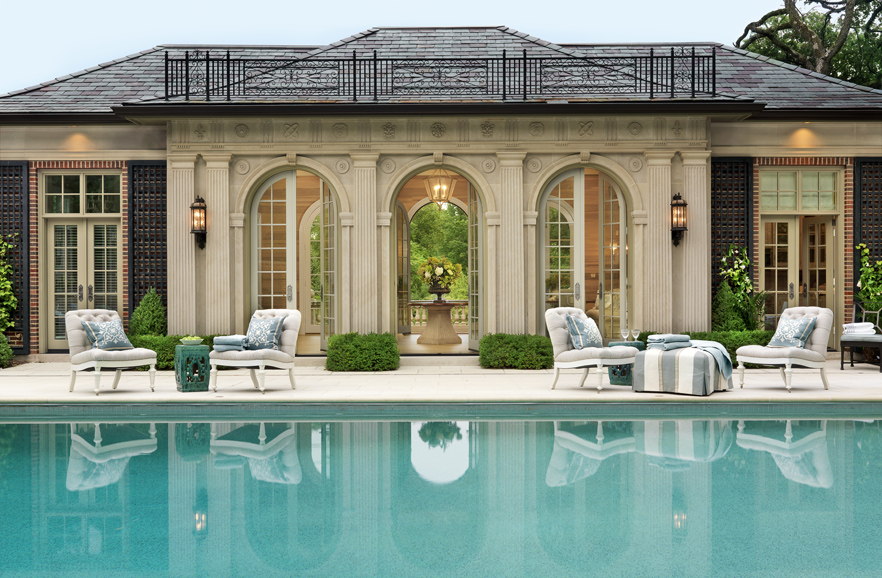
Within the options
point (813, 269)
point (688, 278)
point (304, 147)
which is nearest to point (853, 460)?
point (688, 278)

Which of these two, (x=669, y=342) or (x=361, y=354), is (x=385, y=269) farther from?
(x=669, y=342)

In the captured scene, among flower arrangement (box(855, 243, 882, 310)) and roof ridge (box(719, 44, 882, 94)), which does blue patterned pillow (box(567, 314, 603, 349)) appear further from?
roof ridge (box(719, 44, 882, 94))

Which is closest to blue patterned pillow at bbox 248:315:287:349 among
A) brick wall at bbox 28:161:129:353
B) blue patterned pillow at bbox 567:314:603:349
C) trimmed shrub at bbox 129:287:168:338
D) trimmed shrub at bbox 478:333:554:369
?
trimmed shrub at bbox 129:287:168:338

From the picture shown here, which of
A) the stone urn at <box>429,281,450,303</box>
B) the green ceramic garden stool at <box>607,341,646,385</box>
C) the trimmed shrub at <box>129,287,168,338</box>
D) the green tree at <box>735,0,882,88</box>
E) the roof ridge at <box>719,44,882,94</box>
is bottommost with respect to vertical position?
the green ceramic garden stool at <box>607,341,646,385</box>

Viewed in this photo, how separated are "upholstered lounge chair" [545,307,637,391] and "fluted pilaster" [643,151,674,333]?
264cm

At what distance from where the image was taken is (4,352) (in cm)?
1110

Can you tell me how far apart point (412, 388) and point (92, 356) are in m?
3.81

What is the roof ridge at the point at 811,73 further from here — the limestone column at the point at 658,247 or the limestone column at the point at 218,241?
the limestone column at the point at 218,241

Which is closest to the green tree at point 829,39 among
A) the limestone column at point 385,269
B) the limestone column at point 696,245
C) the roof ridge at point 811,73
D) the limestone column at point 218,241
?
the roof ridge at point 811,73

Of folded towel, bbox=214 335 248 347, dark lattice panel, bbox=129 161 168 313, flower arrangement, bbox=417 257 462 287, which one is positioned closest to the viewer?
folded towel, bbox=214 335 248 347

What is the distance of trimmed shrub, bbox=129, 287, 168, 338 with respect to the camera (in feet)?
36.2

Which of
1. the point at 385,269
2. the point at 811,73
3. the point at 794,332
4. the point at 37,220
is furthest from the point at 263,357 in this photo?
the point at 811,73

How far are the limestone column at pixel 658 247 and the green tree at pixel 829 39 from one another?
38.9ft

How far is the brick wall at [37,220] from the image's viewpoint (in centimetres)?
1164
